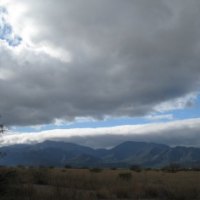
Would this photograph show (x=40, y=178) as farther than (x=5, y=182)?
Yes

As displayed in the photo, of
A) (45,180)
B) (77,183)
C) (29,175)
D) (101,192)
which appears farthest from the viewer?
(29,175)

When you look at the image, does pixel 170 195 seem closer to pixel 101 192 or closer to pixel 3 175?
pixel 101 192

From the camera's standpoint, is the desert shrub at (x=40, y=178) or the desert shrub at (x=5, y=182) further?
the desert shrub at (x=40, y=178)

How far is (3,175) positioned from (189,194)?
31.6ft

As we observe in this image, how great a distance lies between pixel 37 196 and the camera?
1908cm

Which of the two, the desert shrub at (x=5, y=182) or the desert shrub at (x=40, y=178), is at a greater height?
the desert shrub at (x=5, y=182)

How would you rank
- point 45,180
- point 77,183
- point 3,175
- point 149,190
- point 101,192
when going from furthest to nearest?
point 45,180 → point 77,183 → point 149,190 → point 101,192 → point 3,175

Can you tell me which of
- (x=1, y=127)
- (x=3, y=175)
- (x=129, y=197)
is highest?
(x=1, y=127)

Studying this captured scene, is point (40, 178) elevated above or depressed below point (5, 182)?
below

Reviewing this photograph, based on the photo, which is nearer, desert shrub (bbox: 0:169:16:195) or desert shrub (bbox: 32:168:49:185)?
desert shrub (bbox: 0:169:16:195)

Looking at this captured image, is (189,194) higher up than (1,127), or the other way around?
(1,127)

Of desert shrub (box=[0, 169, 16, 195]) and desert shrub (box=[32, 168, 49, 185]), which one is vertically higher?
desert shrub (box=[0, 169, 16, 195])

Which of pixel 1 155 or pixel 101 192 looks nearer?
pixel 1 155

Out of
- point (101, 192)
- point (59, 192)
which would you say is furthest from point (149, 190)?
point (59, 192)
